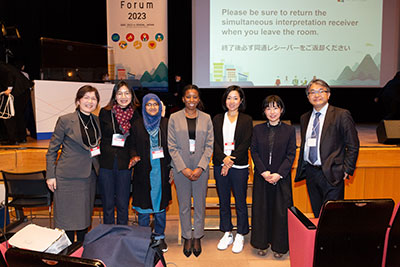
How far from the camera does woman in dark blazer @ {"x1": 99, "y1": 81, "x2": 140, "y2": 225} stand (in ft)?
9.55

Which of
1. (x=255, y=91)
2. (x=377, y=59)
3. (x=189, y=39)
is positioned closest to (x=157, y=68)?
(x=189, y=39)

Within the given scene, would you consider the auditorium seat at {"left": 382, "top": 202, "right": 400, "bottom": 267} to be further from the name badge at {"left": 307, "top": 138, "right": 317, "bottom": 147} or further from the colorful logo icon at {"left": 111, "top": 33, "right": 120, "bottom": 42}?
the colorful logo icon at {"left": 111, "top": 33, "right": 120, "bottom": 42}

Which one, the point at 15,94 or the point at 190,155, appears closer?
the point at 190,155

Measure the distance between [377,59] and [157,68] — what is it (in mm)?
4660

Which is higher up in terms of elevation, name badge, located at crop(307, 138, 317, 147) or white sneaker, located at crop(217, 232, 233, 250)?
name badge, located at crop(307, 138, 317, 147)

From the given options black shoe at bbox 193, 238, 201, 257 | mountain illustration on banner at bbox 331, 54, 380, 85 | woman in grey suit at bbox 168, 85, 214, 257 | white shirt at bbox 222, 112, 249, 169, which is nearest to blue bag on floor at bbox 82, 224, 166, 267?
woman in grey suit at bbox 168, 85, 214, 257

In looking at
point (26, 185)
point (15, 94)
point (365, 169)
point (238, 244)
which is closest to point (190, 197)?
point (238, 244)

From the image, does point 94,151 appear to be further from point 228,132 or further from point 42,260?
point 42,260

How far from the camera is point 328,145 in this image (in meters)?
2.68

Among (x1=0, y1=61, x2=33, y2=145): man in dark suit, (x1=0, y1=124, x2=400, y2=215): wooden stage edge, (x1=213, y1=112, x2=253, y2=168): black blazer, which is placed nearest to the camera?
(x1=213, y1=112, x2=253, y2=168): black blazer

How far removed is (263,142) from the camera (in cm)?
296

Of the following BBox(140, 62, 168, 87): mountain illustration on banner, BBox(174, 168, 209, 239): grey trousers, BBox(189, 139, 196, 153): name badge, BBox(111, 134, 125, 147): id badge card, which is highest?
BBox(140, 62, 168, 87): mountain illustration on banner

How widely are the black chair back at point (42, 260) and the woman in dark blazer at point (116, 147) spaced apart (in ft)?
5.23

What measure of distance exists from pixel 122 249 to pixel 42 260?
21.4 inches
